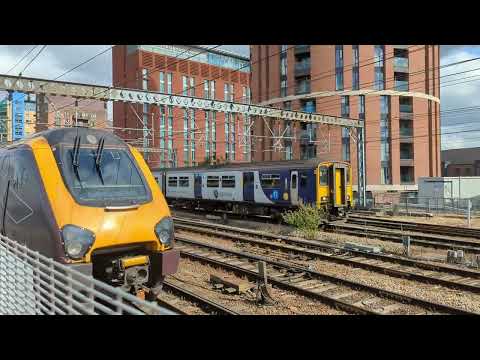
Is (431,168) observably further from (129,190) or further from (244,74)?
(129,190)

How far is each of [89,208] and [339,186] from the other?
15.8 metres

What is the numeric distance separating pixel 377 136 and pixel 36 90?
39316mm

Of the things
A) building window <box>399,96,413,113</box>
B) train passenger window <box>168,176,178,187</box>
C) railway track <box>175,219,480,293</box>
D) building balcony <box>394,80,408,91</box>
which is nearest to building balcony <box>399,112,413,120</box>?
building window <box>399,96,413,113</box>

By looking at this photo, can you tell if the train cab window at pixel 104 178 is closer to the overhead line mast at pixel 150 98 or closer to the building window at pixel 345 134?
the overhead line mast at pixel 150 98

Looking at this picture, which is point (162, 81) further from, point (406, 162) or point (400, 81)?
point (406, 162)

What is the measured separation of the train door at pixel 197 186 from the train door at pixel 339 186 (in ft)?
30.4

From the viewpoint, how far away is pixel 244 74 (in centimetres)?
7900

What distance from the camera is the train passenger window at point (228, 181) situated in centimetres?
2336

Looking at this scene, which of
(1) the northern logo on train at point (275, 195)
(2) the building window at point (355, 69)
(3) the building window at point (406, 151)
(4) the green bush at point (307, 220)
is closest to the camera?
(4) the green bush at point (307, 220)

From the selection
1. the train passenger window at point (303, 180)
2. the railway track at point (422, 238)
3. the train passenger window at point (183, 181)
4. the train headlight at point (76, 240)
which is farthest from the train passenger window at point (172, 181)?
the train headlight at point (76, 240)

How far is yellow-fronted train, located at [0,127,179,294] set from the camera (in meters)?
5.64

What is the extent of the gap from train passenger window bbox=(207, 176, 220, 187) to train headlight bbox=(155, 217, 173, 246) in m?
17.9

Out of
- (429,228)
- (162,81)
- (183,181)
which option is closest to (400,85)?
(183,181)

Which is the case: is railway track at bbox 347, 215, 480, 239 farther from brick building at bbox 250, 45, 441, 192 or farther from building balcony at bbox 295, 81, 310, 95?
building balcony at bbox 295, 81, 310, 95
